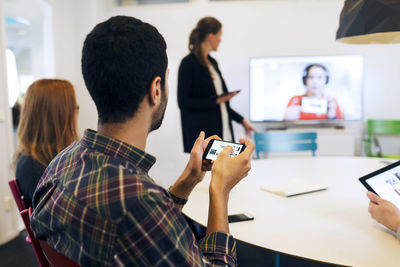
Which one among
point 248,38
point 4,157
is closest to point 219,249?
point 4,157

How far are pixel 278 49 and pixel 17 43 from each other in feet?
9.19

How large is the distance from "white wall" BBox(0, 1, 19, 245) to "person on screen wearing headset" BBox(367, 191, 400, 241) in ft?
8.39

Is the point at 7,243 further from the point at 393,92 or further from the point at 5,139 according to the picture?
the point at 393,92

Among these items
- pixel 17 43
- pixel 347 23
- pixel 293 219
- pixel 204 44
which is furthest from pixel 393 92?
pixel 17 43

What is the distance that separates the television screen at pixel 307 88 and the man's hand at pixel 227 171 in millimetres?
3173

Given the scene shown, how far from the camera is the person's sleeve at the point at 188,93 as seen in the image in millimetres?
2520

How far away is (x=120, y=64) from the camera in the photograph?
2.26 ft

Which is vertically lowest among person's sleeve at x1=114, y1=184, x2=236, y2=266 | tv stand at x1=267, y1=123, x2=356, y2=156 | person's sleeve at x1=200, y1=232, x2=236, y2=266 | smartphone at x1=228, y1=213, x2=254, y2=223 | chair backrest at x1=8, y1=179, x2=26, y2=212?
tv stand at x1=267, y1=123, x2=356, y2=156

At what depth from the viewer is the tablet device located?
1.18 metres

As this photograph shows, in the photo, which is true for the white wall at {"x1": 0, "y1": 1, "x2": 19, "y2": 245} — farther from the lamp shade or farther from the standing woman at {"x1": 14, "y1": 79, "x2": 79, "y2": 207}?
the lamp shade

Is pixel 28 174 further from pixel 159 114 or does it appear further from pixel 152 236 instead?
pixel 152 236

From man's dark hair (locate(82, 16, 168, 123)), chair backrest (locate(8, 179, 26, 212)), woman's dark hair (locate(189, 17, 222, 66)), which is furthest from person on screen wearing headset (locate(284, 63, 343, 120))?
man's dark hair (locate(82, 16, 168, 123))

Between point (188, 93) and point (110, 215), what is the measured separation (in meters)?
1.99

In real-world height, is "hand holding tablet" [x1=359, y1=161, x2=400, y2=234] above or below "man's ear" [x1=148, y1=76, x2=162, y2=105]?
below
